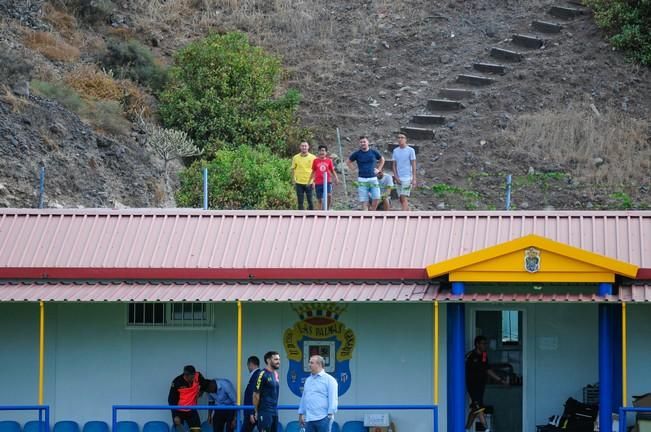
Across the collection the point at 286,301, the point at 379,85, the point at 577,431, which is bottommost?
the point at 577,431

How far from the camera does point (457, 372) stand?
19484 millimetres

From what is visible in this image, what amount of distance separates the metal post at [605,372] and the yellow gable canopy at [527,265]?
2.28ft

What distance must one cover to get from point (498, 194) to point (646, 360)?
47.8 ft

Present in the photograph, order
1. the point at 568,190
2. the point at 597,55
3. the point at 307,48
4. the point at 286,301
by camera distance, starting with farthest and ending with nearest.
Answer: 1. the point at 307,48
2. the point at 597,55
3. the point at 568,190
4. the point at 286,301

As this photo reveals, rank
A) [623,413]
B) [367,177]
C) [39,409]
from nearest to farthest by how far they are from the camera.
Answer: [623,413], [39,409], [367,177]

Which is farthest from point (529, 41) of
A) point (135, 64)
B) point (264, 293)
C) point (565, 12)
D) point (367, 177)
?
point (264, 293)

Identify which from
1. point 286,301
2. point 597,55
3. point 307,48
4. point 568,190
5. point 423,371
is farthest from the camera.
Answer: point 307,48

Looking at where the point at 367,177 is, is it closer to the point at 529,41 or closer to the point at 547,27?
the point at 529,41

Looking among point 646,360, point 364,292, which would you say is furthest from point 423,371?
point 646,360

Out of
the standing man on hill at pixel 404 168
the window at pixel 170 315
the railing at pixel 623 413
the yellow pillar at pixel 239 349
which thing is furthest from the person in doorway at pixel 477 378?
the standing man on hill at pixel 404 168

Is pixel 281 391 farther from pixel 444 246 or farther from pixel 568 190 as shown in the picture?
pixel 568 190

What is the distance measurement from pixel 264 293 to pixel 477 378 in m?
3.28

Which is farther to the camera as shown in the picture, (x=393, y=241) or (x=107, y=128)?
(x=107, y=128)

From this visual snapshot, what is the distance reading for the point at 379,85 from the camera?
41.1 m
